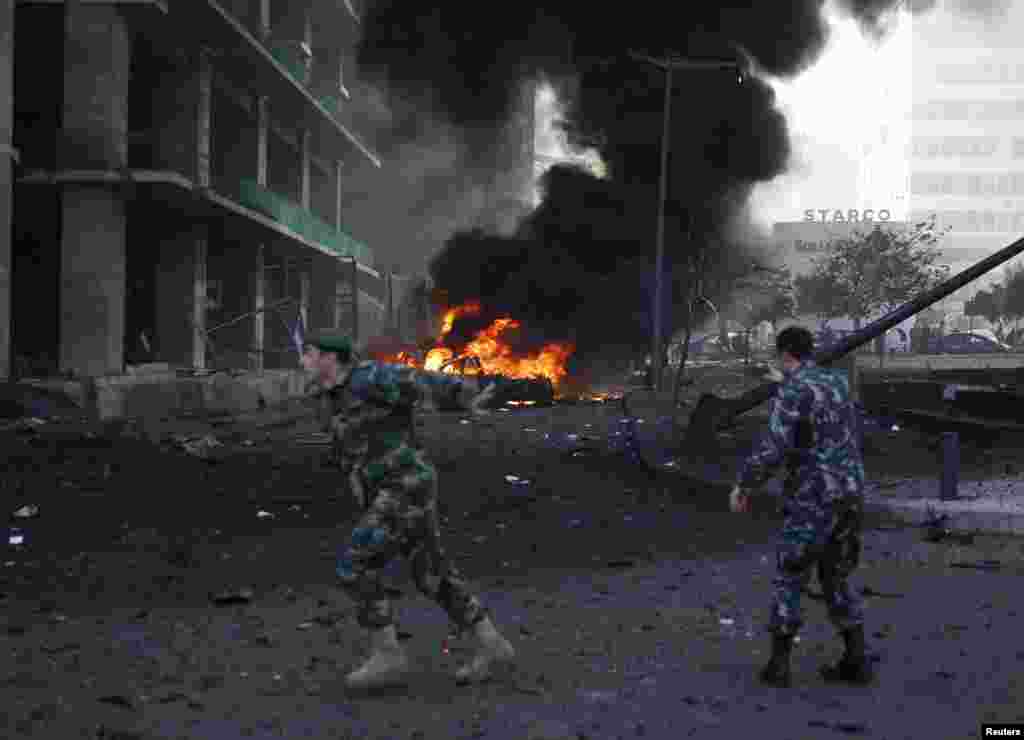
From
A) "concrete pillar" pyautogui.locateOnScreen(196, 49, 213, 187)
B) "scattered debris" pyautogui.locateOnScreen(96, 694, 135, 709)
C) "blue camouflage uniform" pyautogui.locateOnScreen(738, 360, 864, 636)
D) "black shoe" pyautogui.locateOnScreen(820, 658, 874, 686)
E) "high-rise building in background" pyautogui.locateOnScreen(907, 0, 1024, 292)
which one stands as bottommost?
"scattered debris" pyautogui.locateOnScreen(96, 694, 135, 709)

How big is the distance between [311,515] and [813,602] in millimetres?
4790

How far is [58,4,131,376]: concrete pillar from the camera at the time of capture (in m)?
23.9

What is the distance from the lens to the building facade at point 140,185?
78.6 ft

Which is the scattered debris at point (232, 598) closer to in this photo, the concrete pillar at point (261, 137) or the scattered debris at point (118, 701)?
the scattered debris at point (118, 701)

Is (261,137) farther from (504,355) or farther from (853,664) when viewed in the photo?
(853,664)

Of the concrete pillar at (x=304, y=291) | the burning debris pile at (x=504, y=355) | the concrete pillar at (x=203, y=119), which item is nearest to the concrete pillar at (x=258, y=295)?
the concrete pillar at (x=304, y=291)

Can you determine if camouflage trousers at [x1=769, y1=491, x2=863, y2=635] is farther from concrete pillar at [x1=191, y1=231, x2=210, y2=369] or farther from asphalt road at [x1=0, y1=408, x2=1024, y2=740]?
concrete pillar at [x1=191, y1=231, x2=210, y2=369]

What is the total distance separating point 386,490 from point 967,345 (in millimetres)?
55426

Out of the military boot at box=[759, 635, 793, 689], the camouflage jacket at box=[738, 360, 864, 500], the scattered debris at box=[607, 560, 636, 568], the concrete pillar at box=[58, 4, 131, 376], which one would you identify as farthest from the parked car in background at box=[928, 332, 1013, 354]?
the military boot at box=[759, 635, 793, 689]

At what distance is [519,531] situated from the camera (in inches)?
367

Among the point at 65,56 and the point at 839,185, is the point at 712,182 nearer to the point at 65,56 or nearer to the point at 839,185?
the point at 65,56

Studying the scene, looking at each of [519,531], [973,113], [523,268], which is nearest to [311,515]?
[519,531]

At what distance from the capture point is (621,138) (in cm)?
2688

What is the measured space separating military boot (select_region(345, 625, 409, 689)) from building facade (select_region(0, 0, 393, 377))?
13.2 meters
